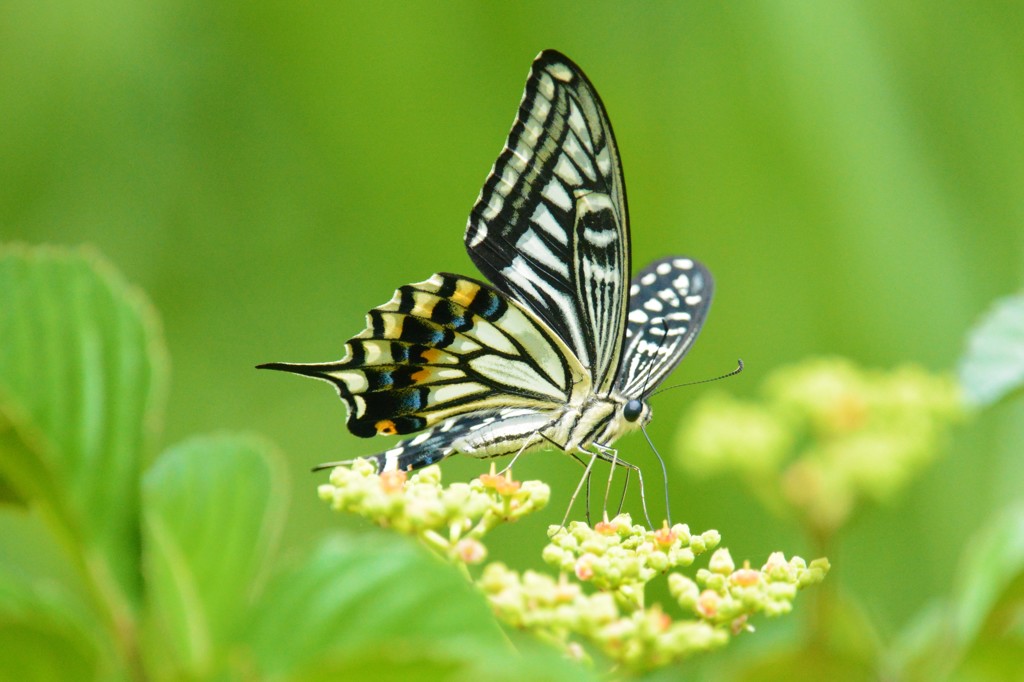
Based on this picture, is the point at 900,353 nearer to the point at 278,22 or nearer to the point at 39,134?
the point at 278,22

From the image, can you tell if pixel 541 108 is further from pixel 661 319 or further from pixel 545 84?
A: pixel 661 319

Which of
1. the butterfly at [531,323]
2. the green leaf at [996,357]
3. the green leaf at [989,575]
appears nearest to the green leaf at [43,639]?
the green leaf at [989,575]

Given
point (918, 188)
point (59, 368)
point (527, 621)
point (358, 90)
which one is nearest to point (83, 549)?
point (59, 368)

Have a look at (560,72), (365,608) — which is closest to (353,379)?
(560,72)

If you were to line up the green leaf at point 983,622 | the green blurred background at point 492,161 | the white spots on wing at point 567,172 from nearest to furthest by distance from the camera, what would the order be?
the green leaf at point 983,622 → the white spots on wing at point 567,172 → the green blurred background at point 492,161

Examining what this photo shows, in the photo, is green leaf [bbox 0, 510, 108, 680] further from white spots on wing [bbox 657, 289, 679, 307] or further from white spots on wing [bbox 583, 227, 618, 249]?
white spots on wing [bbox 657, 289, 679, 307]

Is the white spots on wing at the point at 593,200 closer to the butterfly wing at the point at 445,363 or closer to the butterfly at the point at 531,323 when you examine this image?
the butterfly at the point at 531,323

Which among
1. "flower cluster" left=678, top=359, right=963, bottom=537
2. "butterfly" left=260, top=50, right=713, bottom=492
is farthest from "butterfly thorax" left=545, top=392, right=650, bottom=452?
"flower cluster" left=678, top=359, right=963, bottom=537
